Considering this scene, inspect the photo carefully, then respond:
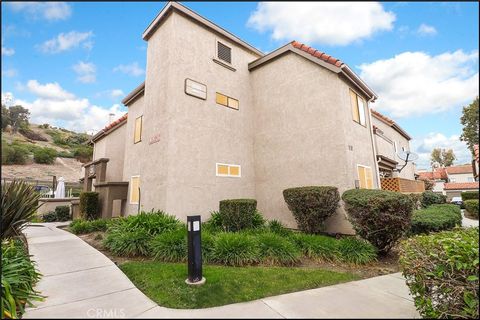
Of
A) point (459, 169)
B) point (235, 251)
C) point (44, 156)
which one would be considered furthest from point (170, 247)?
point (459, 169)

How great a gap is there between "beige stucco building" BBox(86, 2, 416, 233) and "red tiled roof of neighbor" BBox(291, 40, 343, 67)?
39 mm

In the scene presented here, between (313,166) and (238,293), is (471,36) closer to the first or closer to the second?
(238,293)

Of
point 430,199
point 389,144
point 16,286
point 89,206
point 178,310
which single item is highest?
point 389,144

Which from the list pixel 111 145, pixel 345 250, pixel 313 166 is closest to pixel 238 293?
pixel 345 250

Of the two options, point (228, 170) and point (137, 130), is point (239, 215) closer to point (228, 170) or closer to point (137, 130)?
point (228, 170)

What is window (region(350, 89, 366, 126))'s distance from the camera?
10.5 metres

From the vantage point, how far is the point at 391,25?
392 cm

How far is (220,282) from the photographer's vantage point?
4453 millimetres

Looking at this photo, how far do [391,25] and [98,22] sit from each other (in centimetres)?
473

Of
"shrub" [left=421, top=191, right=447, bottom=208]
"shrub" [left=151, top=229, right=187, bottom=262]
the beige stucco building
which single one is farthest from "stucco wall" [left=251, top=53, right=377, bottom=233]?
"shrub" [left=421, top=191, right=447, bottom=208]

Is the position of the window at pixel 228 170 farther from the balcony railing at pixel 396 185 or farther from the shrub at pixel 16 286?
the balcony railing at pixel 396 185

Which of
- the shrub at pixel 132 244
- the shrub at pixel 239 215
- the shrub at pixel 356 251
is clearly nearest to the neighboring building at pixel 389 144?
the shrub at pixel 356 251

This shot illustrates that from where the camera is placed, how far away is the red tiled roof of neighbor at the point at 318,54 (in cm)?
943

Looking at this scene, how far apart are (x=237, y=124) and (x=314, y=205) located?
5336 millimetres
